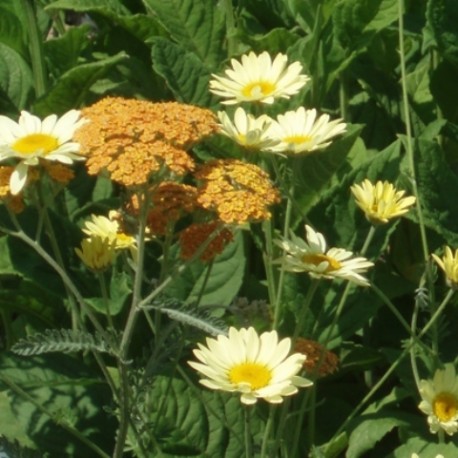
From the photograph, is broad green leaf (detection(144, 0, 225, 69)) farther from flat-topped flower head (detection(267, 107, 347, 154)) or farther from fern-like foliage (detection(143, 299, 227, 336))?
fern-like foliage (detection(143, 299, 227, 336))

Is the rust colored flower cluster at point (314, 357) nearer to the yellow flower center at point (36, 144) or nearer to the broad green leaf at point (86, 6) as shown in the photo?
the yellow flower center at point (36, 144)

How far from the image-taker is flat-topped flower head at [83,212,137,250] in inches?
68.4

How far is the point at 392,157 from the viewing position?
2.04m

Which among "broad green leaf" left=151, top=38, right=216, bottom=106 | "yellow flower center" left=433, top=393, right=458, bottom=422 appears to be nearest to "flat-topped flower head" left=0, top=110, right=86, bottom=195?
"broad green leaf" left=151, top=38, right=216, bottom=106

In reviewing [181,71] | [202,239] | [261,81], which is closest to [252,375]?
[202,239]

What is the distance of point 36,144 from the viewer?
153 cm

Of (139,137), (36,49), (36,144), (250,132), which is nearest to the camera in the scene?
(139,137)

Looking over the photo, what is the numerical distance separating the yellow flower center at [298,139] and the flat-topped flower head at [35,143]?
1.08 feet

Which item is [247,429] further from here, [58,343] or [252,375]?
[58,343]

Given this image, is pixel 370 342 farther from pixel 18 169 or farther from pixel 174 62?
pixel 18 169

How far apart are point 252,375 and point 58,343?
0.77 ft

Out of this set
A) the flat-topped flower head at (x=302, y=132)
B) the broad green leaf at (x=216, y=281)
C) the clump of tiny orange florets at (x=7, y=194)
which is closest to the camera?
the clump of tiny orange florets at (x=7, y=194)

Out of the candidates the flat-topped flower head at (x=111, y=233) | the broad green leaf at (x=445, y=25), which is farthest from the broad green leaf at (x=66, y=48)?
the broad green leaf at (x=445, y=25)

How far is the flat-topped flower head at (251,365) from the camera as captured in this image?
56.1 inches
